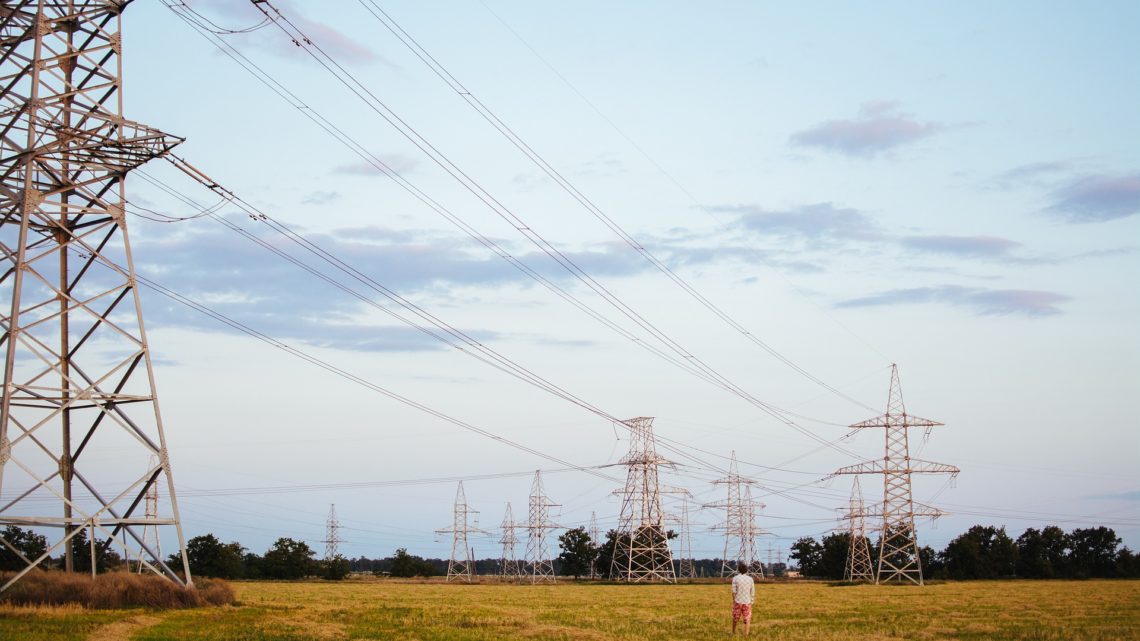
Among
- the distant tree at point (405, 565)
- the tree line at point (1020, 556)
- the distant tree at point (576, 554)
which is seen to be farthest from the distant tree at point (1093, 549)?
the distant tree at point (405, 565)

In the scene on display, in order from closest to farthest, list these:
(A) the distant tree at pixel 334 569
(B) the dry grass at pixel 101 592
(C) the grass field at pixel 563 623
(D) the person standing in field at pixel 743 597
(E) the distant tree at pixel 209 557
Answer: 1. (C) the grass field at pixel 563 623
2. (D) the person standing in field at pixel 743 597
3. (B) the dry grass at pixel 101 592
4. (E) the distant tree at pixel 209 557
5. (A) the distant tree at pixel 334 569

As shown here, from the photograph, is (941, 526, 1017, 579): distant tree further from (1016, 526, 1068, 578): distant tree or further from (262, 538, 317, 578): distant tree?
(262, 538, 317, 578): distant tree

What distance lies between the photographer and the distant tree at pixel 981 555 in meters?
114

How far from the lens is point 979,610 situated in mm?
38406

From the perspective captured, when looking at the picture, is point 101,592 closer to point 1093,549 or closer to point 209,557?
point 209,557

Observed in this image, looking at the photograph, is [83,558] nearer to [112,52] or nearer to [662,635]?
[112,52]

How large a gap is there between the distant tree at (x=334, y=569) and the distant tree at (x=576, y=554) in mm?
25127

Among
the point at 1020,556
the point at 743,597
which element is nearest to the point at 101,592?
the point at 743,597

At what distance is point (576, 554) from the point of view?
117 metres

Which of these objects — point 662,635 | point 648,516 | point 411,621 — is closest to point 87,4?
point 411,621

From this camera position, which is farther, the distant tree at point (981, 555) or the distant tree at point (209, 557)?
the distant tree at point (981, 555)

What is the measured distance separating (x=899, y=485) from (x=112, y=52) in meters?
68.1

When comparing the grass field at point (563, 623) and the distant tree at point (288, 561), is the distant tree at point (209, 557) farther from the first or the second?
the grass field at point (563, 623)

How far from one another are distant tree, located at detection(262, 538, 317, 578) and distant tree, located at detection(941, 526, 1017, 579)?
70.9 meters
